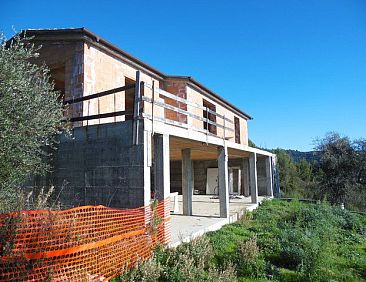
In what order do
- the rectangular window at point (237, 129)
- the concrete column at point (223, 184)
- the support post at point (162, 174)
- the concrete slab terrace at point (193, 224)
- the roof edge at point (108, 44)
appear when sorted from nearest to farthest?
the support post at point (162, 174), the concrete slab terrace at point (193, 224), the roof edge at point (108, 44), the concrete column at point (223, 184), the rectangular window at point (237, 129)

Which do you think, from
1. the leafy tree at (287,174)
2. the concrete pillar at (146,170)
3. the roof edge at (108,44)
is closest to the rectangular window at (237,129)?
the roof edge at (108,44)

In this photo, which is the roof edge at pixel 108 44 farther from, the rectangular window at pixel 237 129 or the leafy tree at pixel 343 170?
the leafy tree at pixel 343 170

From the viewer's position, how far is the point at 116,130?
729 cm

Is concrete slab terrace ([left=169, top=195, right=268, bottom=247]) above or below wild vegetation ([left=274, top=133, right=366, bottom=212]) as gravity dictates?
below

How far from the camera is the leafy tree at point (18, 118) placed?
6.30 metres

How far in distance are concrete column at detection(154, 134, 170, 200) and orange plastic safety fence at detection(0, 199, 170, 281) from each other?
1484mm

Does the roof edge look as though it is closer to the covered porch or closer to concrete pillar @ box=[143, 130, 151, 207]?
the covered porch

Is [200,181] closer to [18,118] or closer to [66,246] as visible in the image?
[18,118]

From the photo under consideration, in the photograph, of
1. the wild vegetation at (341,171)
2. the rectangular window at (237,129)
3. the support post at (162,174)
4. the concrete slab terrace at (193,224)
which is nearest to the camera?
the support post at (162,174)

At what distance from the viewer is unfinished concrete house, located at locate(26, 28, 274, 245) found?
22.9ft

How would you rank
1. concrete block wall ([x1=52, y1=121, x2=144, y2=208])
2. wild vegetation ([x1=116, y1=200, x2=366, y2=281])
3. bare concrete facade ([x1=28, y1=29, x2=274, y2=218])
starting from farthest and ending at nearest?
1. bare concrete facade ([x1=28, y1=29, x2=274, y2=218])
2. concrete block wall ([x1=52, y1=121, x2=144, y2=208])
3. wild vegetation ([x1=116, y1=200, x2=366, y2=281])

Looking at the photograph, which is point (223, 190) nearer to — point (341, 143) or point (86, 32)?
point (86, 32)

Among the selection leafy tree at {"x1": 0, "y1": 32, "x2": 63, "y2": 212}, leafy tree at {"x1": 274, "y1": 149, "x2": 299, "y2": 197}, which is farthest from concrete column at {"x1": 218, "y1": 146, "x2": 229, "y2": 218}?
leafy tree at {"x1": 274, "y1": 149, "x2": 299, "y2": 197}

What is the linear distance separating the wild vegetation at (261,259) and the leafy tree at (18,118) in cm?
323
